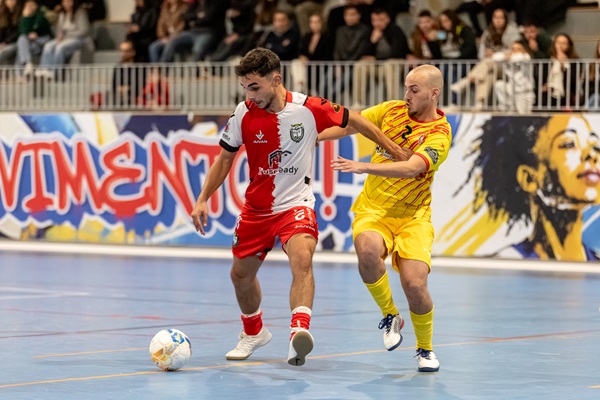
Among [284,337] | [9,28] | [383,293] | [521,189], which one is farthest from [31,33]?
[383,293]

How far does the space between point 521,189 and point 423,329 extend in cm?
1193

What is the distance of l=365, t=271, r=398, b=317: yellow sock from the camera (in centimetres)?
989

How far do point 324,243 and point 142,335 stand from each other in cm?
1122

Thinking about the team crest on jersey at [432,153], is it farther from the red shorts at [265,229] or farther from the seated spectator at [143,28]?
the seated spectator at [143,28]

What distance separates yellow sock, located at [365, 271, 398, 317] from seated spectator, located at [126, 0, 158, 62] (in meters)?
17.7

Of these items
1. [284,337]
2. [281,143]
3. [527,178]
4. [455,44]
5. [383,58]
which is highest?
Result: [455,44]

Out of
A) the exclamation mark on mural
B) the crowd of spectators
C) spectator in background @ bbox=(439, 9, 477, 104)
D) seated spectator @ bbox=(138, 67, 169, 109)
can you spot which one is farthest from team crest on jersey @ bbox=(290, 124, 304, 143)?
seated spectator @ bbox=(138, 67, 169, 109)

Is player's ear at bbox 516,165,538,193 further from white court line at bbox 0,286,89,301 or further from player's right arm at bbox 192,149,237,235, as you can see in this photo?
player's right arm at bbox 192,149,237,235

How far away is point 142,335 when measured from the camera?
11617mm

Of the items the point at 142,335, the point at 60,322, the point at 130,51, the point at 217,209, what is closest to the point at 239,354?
the point at 142,335

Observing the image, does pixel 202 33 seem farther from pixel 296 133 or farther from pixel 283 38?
pixel 296 133

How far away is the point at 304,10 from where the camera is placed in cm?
2545

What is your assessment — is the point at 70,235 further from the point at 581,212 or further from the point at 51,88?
the point at 581,212

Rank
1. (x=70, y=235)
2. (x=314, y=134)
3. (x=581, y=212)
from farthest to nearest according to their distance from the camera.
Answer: (x=70, y=235)
(x=581, y=212)
(x=314, y=134)
